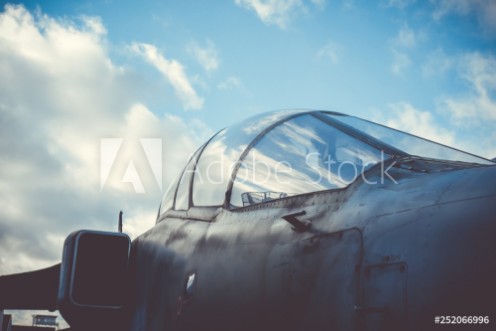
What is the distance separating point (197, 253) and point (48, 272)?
149 inches

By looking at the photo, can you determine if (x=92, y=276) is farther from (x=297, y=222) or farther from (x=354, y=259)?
(x=354, y=259)

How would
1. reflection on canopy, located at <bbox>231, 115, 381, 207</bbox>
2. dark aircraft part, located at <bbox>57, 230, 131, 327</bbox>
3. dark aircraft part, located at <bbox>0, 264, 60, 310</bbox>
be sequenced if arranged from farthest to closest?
1. dark aircraft part, located at <bbox>0, 264, 60, 310</bbox>
2. dark aircraft part, located at <bbox>57, 230, 131, 327</bbox>
3. reflection on canopy, located at <bbox>231, 115, 381, 207</bbox>

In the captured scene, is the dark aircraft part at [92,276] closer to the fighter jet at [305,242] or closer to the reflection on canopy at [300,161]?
the fighter jet at [305,242]

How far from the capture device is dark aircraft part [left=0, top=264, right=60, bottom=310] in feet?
22.6

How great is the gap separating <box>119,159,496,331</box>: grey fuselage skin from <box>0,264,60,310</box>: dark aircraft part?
11.0ft

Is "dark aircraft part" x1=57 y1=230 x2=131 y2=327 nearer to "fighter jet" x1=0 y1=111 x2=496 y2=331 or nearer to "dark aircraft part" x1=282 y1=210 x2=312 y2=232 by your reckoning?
"fighter jet" x1=0 y1=111 x2=496 y2=331

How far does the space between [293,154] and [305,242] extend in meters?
0.98

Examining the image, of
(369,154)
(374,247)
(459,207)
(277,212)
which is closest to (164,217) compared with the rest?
(277,212)

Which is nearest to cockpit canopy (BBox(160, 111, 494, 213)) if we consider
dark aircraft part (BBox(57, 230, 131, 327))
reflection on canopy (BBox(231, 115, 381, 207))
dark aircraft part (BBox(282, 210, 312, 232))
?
reflection on canopy (BBox(231, 115, 381, 207))

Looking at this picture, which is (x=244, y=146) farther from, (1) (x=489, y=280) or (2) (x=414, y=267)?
(1) (x=489, y=280)

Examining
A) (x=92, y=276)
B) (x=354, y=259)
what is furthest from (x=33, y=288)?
(x=354, y=259)

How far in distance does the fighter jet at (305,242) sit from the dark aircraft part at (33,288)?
1988 mm

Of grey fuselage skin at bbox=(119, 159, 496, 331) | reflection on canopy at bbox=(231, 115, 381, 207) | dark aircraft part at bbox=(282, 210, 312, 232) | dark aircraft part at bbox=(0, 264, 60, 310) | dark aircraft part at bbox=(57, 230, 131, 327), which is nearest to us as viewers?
Result: grey fuselage skin at bbox=(119, 159, 496, 331)

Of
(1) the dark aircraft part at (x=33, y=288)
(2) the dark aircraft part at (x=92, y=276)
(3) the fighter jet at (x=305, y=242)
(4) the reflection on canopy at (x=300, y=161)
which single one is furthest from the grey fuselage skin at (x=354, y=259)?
(1) the dark aircraft part at (x=33, y=288)
